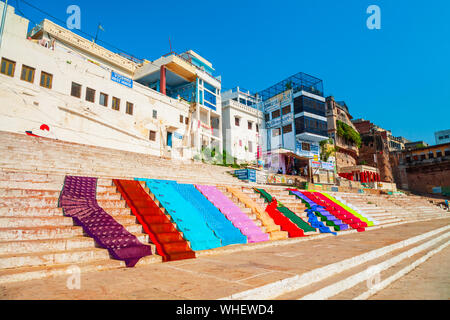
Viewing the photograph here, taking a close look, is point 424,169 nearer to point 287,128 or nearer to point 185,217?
point 287,128

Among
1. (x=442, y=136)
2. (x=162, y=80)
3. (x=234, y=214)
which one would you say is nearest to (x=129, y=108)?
(x=162, y=80)

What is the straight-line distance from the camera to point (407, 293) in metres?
3.59

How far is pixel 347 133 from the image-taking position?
4516cm

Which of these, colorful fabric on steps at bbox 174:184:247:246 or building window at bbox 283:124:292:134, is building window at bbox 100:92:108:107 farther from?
building window at bbox 283:124:292:134

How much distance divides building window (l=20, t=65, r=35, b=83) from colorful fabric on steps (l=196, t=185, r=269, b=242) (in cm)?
1358

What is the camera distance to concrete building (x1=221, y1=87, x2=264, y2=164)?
31422 millimetres

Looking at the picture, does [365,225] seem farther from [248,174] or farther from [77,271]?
[77,271]

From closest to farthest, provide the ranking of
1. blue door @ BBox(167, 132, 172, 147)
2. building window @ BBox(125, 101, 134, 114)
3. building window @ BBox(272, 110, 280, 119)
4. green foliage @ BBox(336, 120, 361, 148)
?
1. building window @ BBox(125, 101, 134, 114)
2. blue door @ BBox(167, 132, 172, 147)
3. building window @ BBox(272, 110, 280, 119)
4. green foliage @ BBox(336, 120, 361, 148)

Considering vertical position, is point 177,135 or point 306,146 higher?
point 306,146

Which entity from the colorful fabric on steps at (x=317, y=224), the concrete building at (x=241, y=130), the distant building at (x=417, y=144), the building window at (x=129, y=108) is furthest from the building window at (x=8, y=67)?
the distant building at (x=417, y=144)

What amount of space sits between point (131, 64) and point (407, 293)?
96.1 feet

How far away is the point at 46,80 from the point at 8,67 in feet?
6.31

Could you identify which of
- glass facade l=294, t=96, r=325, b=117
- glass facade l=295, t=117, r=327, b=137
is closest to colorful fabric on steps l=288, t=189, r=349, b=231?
glass facade l=295, t=117, r=327, b=137
